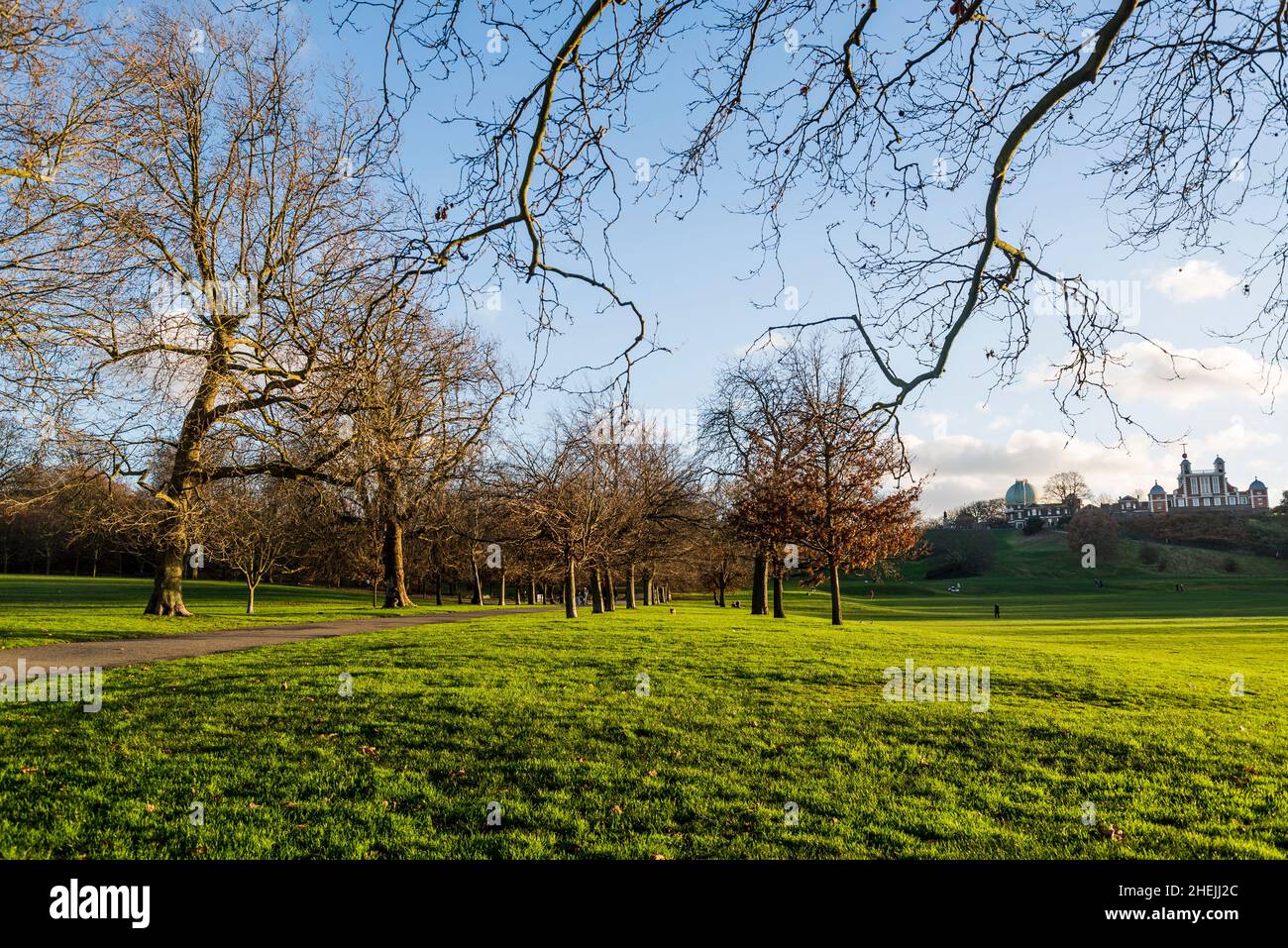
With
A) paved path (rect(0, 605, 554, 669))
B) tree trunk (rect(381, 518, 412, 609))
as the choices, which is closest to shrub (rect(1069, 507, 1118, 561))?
tree trunk (rect(381, 518, 412, 609))

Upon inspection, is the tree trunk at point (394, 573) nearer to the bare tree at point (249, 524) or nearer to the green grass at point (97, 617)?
the green grass at point (97, 617)

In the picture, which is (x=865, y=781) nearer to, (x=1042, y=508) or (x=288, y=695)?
(x=288, y=695)

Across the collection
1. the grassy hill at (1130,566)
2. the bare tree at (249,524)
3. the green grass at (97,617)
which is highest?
the bare tree at (249,524)

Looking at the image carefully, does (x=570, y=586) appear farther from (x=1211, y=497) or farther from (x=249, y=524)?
(x=1211, y=497)

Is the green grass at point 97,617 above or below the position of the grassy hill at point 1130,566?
above

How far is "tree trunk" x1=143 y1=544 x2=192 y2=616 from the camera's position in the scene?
22.1 m

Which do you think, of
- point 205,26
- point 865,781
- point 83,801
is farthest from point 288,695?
point 205,26

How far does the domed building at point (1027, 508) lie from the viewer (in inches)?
4648

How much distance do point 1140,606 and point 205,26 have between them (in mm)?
47840

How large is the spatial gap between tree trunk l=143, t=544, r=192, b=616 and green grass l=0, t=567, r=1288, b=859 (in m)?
11.9

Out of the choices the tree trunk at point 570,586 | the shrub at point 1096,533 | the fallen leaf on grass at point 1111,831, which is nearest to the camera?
the fallen leaf on grass at point 1111,831

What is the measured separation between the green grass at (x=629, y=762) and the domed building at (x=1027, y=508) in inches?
4620

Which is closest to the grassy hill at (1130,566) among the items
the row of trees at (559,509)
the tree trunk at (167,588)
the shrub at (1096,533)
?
the shrub at (1096,533)
